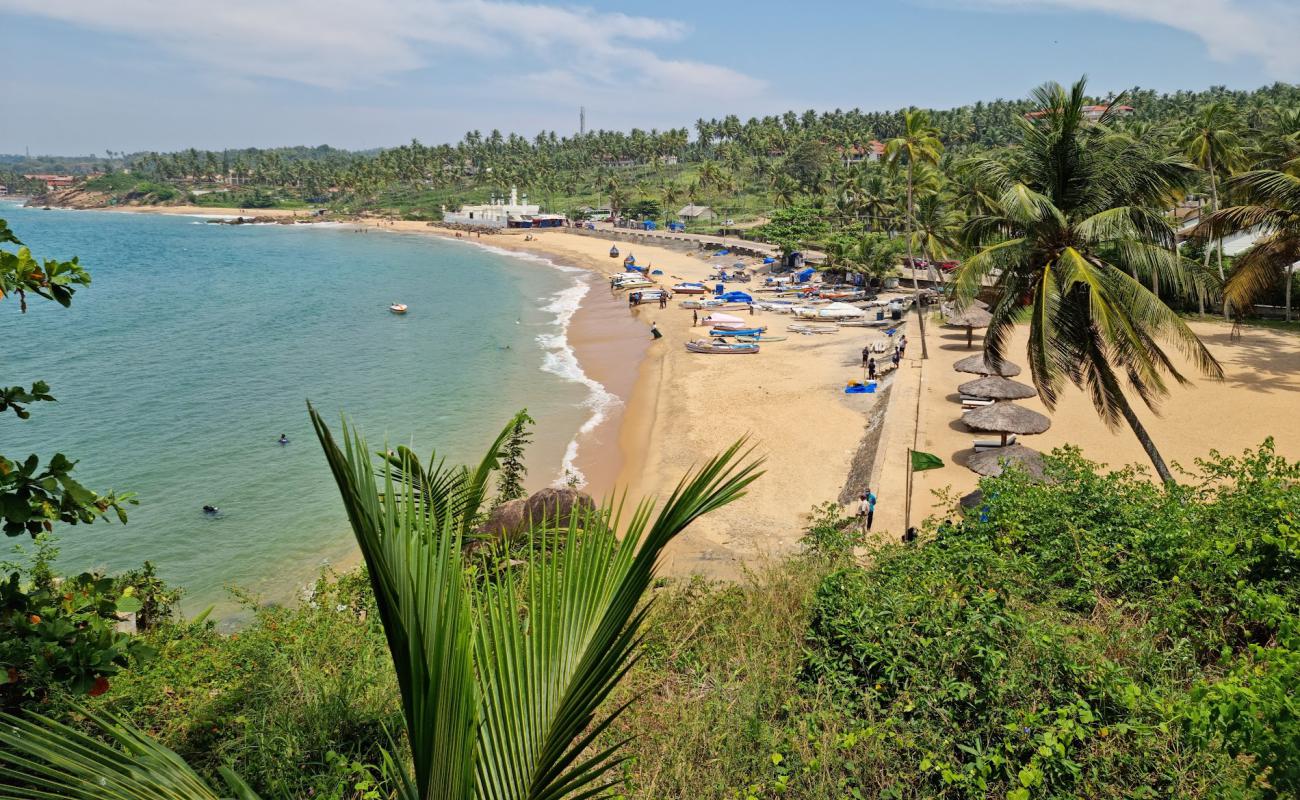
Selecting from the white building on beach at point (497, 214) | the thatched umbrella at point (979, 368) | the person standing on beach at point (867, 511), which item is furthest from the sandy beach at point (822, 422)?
the white building on beach at point (497, 214)

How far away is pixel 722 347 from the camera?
33.7 meters

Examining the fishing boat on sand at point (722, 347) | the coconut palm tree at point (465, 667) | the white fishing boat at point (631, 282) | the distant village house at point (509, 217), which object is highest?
the distant village house at point (509, 217)

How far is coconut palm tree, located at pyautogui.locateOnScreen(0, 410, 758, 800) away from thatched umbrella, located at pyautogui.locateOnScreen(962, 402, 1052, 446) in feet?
48.5

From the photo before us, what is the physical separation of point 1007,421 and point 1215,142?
23596 millimetres

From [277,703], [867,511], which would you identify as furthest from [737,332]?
[277,703]

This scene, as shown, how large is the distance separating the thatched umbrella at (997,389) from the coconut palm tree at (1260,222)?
477 cm

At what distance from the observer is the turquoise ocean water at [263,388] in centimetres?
1775

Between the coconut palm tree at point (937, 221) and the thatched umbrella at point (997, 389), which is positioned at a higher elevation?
the coconut palm tree at point (937, 221)

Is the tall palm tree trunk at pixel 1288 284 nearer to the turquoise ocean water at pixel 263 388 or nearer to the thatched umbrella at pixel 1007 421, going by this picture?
the thatched umbrella at pixel 1007 421

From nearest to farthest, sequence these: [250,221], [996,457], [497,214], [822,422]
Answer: [996,457], [822,422], [497,214], [250,221]

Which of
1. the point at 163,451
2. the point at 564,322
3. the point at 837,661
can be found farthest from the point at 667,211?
the point at 837,661

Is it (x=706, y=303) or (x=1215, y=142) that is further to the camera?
(x=706, y=303)

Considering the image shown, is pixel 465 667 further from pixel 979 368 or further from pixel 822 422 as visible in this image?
pixel 822 422

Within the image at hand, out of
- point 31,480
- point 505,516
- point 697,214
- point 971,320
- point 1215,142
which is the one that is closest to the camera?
point 31,480
